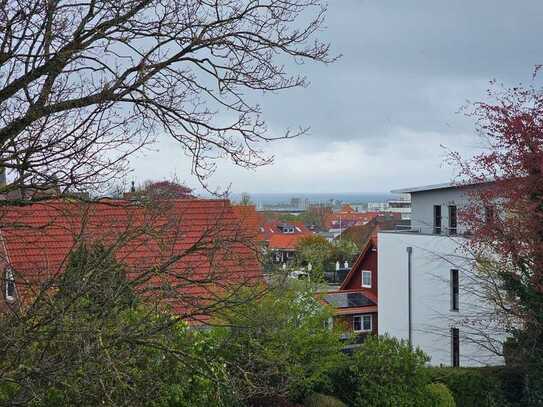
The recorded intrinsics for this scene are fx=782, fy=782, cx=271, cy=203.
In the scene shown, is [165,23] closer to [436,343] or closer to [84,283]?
[84,283]

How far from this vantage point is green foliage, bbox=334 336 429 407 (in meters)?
13.7

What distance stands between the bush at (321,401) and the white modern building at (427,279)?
43.3ft

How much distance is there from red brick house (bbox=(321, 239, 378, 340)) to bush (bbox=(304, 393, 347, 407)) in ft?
66.7

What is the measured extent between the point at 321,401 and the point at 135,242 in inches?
261

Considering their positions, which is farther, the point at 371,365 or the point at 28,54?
the point at 371,365

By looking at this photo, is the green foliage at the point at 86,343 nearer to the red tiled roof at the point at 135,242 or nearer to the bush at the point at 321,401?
the red tiled roof at the point at 135,242

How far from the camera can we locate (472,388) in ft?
50.1

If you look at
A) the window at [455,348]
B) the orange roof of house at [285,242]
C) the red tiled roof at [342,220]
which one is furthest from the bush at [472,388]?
the red tiled roof at [342,220]

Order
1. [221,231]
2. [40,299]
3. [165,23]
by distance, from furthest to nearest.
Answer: [221,231]
[165,23]
[40,299]

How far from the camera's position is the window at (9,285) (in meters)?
6.27

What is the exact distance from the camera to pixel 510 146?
48.5 feet

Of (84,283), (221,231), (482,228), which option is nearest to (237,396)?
(221,231)

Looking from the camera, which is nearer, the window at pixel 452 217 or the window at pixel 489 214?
the window at pixel 489 214

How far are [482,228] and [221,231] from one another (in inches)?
345
